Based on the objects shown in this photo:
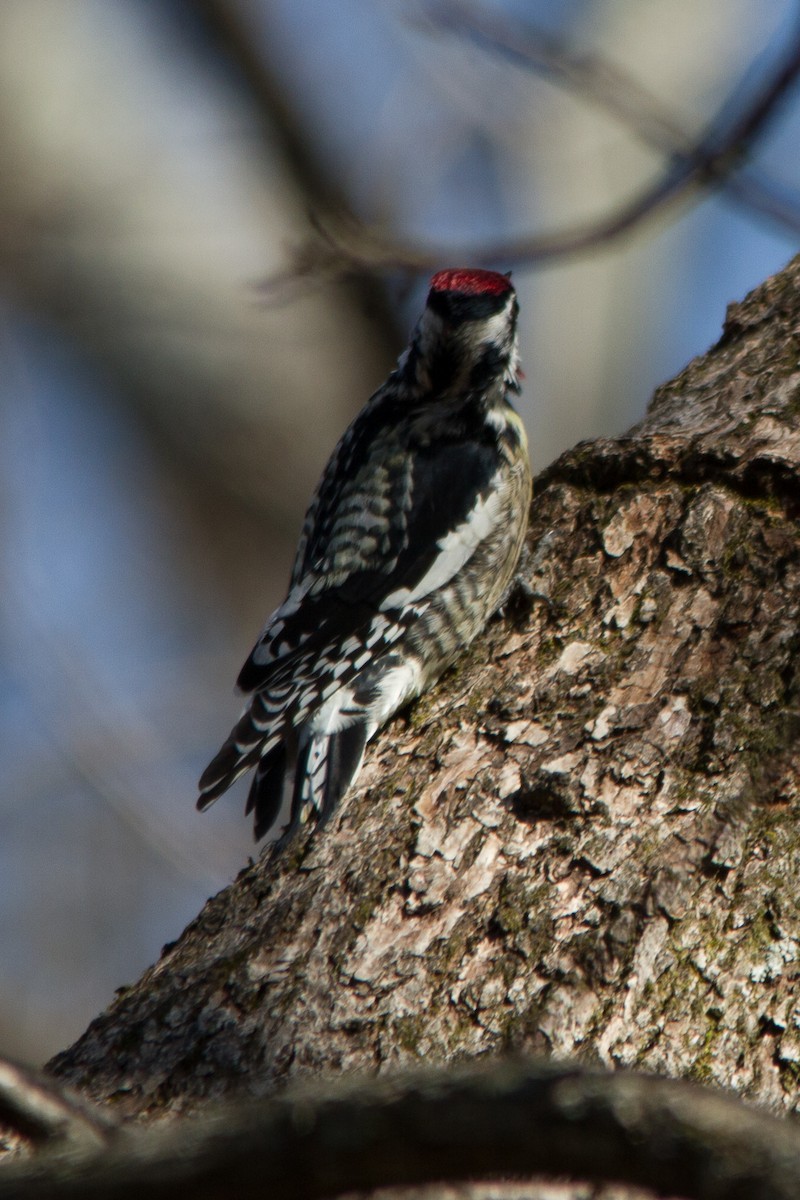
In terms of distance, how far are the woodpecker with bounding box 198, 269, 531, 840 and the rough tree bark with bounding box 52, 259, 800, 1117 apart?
0.14 meters

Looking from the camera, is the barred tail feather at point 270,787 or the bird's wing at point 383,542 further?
the bird's wing at point 383,542

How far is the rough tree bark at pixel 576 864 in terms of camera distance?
177cm

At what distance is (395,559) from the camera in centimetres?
306

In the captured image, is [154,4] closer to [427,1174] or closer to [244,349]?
[244,349]

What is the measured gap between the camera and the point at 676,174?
8.79 ft

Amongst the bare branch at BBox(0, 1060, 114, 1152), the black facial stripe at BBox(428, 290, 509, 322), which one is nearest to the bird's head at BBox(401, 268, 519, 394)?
the black facial stripe at BBox(428, 290, 509, 322)

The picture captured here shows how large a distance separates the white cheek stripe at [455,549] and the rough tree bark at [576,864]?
35 cm

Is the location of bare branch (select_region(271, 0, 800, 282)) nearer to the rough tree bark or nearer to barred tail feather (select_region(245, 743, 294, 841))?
the rough tree bark

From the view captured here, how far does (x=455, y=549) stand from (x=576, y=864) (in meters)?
1.22

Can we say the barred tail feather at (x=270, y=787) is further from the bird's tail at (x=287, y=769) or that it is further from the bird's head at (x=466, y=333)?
the bird's head at (x=466, y=333)

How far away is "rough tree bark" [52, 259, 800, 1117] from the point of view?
1.77 meters

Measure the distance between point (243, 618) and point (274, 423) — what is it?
38.1 inches

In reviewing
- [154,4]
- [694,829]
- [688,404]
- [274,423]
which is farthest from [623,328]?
[694,829]

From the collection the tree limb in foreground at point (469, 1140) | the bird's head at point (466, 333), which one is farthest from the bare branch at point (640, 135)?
the tree limb in foreground at point (469, 1140)
